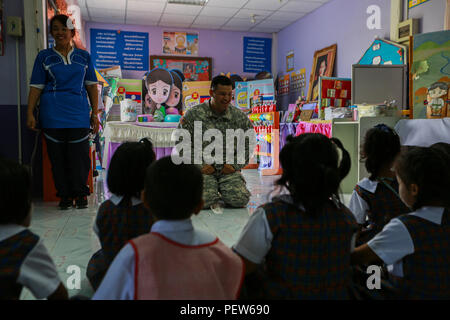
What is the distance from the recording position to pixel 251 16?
20.5 feet

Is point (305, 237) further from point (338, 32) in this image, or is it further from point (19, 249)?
point (338, 32)

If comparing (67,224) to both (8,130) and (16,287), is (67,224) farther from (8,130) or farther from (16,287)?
(16,287)

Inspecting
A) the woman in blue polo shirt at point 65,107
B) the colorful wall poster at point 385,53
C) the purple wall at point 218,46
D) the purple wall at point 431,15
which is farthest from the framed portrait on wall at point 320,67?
the woman in blue polo shirt at point 65,107

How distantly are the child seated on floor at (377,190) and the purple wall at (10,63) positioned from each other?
275cm

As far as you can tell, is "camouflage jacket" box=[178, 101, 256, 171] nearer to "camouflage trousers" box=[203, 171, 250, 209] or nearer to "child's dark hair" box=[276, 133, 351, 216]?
"camouflage trousers" box=[203, 171, 250, 209]

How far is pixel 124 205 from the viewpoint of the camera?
3.91 feet

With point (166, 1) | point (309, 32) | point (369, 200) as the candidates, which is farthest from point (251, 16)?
point (369, 200)

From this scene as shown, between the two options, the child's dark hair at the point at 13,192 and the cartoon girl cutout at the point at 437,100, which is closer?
the child's dark hair at the point at 13,192

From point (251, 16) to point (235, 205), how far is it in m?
4.33

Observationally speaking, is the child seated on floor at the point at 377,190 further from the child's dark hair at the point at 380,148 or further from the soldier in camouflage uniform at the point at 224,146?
the soldier in camouflage uniform at the point at 224,146

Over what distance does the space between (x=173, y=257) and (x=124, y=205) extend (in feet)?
1.74

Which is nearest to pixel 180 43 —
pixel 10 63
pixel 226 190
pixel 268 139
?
pixel 268 139

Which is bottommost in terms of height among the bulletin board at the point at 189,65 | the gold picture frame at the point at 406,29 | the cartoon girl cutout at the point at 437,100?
the cartoon girl cutout at the point at 437,100

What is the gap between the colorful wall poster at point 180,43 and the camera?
271 inches
